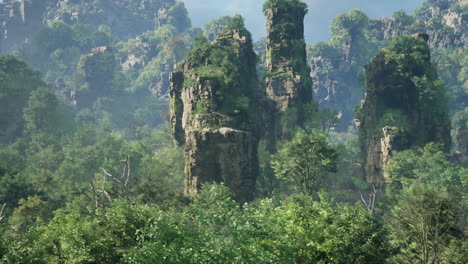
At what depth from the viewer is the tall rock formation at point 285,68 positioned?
79.9 meters

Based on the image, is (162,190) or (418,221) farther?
(162,190)

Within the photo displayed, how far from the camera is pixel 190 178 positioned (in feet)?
190

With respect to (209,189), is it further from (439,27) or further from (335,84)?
(439,27)

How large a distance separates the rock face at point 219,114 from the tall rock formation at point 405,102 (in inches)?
842

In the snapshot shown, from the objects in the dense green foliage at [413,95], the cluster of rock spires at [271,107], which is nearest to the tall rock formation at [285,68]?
the cluster of rock spires at [271,107]

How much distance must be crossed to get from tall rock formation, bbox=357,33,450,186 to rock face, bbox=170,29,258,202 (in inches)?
842

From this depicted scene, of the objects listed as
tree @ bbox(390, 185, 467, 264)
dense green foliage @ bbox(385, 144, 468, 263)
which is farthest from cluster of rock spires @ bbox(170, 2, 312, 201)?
tree @ bbox(390, 185, 467, 264)

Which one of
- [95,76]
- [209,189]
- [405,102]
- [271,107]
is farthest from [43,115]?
[405,102]

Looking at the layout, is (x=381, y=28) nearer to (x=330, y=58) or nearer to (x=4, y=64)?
(x=330, y=58)

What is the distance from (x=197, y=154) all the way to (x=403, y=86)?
128 ft

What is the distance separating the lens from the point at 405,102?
249 ft

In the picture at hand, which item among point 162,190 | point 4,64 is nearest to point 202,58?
point 162,190

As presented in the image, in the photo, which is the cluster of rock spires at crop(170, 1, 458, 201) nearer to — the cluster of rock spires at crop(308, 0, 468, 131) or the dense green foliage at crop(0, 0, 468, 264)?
the dense green foliage at crop(0, 0, 468, 264)

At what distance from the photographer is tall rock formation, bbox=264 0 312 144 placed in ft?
262
